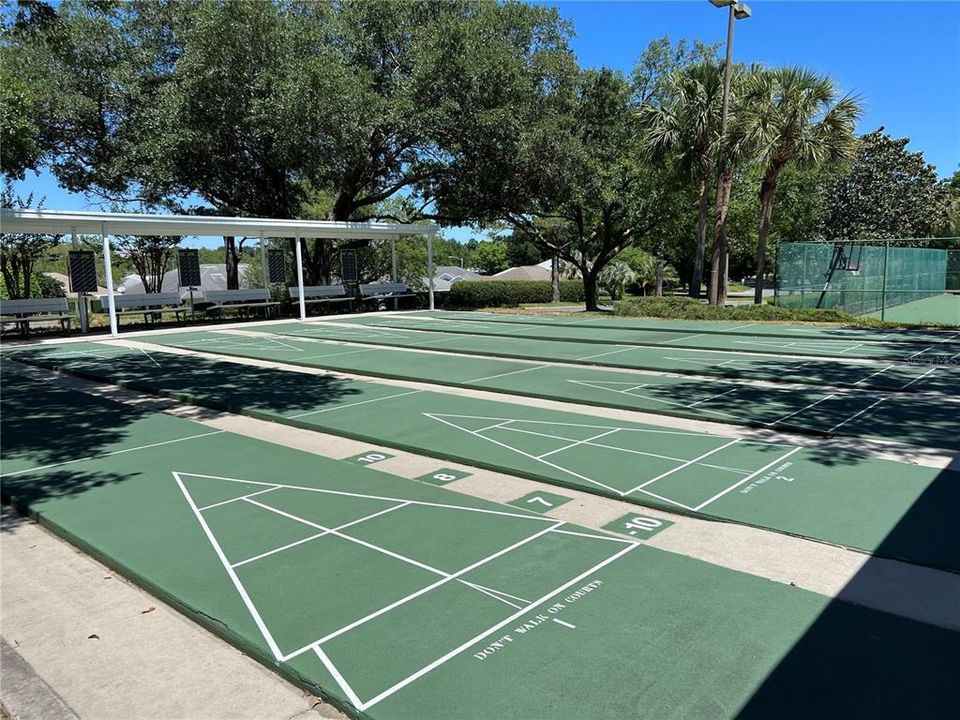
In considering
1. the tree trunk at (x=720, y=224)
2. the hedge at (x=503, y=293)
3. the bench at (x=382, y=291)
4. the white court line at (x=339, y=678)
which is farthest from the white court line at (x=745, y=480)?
the hedge at (x=503, y=293)

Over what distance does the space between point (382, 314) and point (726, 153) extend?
13.4 m

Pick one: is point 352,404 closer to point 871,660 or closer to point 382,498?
point 382,498

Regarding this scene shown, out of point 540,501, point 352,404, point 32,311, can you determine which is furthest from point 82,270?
point 540,501

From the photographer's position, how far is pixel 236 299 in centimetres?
2300

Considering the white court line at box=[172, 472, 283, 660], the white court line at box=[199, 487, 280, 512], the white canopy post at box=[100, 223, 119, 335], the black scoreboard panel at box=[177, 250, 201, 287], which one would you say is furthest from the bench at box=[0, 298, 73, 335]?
the white court line at box=[199, 487, 280, 512]

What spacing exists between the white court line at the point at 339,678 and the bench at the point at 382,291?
24024 mm

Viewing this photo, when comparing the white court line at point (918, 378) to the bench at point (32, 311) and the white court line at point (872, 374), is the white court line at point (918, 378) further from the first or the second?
the bench at point (32, 311)

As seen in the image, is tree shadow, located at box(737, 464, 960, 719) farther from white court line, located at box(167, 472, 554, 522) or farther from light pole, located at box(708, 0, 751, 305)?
light pole, located at box(708, 0, 751, 305)

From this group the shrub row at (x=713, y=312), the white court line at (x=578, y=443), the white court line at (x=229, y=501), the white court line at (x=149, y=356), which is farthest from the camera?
the shrub row at (x=713, y=312)

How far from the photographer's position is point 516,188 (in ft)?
80.2

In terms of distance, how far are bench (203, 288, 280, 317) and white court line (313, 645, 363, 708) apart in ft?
68.0

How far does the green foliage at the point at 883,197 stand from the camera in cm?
4109

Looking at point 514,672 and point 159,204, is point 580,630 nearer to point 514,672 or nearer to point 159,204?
point 514,672

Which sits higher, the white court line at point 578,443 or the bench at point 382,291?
the bench at point 382,291
